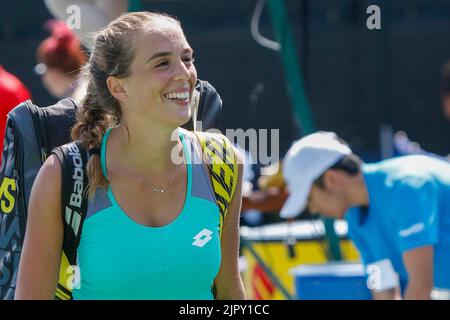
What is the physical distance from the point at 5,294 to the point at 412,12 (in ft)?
12.9

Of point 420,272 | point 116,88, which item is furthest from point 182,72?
point 420,272

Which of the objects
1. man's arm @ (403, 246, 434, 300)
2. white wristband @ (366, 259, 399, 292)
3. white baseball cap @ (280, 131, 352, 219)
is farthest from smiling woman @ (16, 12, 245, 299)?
white baseball cap @ (280, 131, 352, 219)

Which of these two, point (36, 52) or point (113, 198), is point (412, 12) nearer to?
point (36, 52)

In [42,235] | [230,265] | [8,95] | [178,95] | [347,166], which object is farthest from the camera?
[347,166]

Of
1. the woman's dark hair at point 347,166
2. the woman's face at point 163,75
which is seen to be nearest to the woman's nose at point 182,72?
the woman's face at point 163,75

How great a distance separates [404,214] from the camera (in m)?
3.40

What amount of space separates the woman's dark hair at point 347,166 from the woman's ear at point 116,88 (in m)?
1.54

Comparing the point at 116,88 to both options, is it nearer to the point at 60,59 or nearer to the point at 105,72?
the point at 105,72

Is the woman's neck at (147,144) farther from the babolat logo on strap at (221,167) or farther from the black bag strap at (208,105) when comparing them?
the black bag strap at (208,105)

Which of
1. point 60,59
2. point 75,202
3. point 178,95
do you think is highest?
point 60,59

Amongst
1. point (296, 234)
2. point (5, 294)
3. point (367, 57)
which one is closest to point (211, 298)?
point (5, 294)

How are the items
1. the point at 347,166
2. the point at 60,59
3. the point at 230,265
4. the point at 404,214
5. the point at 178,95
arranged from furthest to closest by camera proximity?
1. the point at 60,59
2. the point at 347,166
3. the point at 404,214
4. the point at 230,265
5. the point at 178,95

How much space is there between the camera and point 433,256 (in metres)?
3.38

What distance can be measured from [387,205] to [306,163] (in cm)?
35
